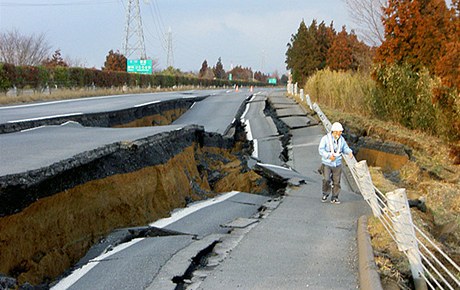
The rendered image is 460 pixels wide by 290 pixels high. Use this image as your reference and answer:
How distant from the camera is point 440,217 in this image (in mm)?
10797

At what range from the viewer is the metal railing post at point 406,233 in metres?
5.50

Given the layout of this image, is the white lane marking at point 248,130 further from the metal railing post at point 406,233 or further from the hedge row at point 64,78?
the metal railing post at point 406,233

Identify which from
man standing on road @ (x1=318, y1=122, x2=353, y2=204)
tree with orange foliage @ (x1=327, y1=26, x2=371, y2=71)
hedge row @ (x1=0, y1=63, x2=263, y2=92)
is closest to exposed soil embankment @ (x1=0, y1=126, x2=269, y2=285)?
man standing on road @ (x1=318, y1=122, x2=353, y2=204)

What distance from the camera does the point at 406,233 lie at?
5.62 m

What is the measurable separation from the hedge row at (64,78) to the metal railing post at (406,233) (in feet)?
80.7

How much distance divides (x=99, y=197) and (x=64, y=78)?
29.5 m

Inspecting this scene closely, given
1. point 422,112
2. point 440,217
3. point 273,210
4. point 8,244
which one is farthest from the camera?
point 422,112

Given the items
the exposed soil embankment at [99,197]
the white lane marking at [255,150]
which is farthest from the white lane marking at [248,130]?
the exposed soil embankment at [99,197]

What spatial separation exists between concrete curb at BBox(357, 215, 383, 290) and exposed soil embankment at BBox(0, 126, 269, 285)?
3.34 meters

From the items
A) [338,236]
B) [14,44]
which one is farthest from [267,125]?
[14,44]

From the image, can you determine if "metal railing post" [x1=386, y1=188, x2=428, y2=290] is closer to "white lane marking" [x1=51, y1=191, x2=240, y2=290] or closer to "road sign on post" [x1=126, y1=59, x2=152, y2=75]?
"white lane marking" [x1=51, y1=191, x2=240, y2=290]

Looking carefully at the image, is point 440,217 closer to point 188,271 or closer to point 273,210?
point 273,210

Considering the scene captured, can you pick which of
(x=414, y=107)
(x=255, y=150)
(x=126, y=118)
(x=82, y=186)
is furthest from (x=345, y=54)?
(x=82, y=186)

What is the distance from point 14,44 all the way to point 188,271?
168ft
